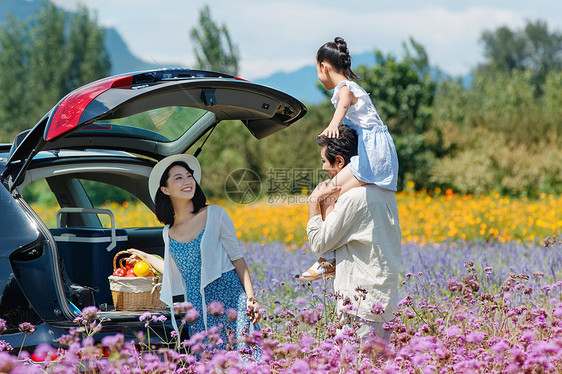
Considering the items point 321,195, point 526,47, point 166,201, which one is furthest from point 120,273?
point 526,47

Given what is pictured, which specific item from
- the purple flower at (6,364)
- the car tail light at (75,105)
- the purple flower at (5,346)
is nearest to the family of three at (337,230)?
the car tail light at (75,105)

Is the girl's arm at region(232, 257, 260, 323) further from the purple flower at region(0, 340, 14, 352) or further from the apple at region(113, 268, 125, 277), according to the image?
the purple flower at region(0, 340, 14, 352)

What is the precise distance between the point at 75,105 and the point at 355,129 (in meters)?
1.44

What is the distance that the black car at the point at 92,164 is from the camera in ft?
10.2

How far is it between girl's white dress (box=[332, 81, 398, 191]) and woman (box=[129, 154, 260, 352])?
35.4 inches

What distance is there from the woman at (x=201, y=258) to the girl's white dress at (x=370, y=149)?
2.95 feet

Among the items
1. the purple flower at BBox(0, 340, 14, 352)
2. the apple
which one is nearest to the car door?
the purple flower at BBox(0, 340, 14, 352)

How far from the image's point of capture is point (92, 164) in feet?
13.9

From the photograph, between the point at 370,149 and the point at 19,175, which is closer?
the point at 370,149

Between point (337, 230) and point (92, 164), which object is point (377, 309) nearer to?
point (337, 230)

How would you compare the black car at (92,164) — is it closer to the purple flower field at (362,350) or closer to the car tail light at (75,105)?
the car tail light at (75,105)

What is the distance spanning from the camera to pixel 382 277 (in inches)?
→ 124

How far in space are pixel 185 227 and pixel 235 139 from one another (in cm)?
1351

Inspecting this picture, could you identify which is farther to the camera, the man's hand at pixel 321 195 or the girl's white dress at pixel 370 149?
the man's hand at pixel 321 195
